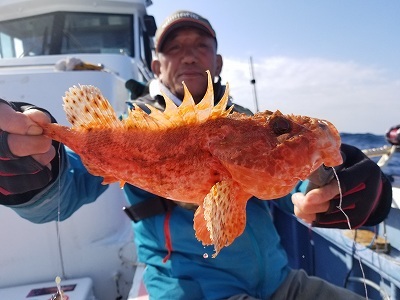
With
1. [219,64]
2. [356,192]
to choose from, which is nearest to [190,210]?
[356,192]

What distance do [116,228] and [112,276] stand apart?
561 millimetres

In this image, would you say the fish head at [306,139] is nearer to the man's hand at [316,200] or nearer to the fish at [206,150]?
the fish at [206,150]

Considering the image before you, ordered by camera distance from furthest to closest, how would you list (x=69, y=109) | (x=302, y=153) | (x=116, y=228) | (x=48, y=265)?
1. (x=116, y=228)
2. (x=48, y=265)
3. (x=69, y=109)
4. (x=302, y=153)

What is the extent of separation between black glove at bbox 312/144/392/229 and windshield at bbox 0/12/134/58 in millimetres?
6087

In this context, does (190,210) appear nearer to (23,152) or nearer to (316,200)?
(316,200)

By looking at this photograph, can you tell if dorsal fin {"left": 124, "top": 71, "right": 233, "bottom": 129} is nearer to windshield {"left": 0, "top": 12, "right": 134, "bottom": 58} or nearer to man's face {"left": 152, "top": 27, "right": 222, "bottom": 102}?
man's face {"left": 152, "top": 27, "right": 222, "bottom": 102}

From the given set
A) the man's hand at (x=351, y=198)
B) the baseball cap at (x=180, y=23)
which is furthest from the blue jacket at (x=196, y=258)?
the baseball cap at (x=180, y=23)

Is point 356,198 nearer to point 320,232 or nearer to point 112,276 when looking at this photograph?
point 320,232

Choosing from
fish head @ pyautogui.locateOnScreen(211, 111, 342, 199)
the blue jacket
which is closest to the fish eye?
fish head @ pyautogui.locateOnScreen(211, 111, 342, 199)

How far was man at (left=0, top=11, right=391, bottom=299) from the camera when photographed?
213 cm

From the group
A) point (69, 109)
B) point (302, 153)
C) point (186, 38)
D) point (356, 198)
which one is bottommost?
point (356, 198)

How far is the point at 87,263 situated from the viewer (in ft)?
12.6

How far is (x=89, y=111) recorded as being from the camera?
1827mm

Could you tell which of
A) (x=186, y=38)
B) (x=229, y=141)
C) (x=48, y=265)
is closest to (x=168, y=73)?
(x=186, y=38)
